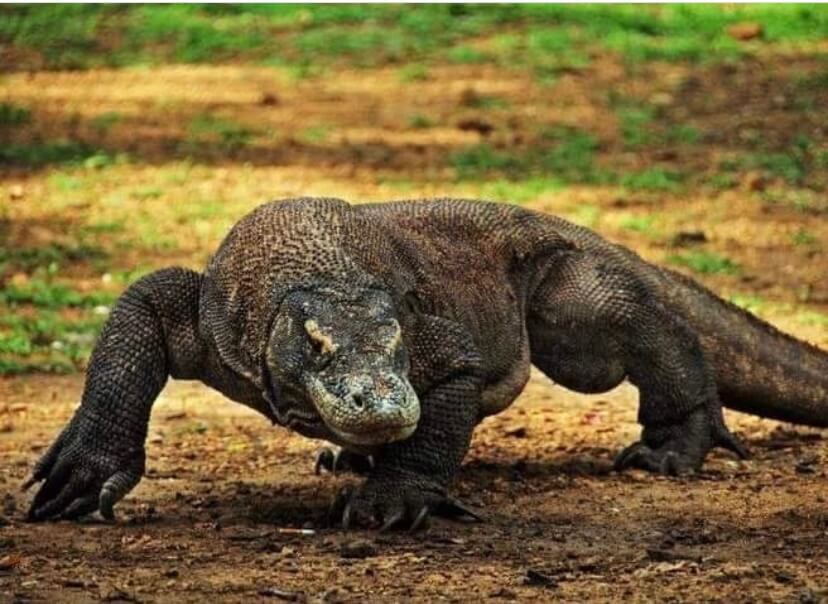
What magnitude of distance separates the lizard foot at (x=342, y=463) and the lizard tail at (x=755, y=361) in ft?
3.62

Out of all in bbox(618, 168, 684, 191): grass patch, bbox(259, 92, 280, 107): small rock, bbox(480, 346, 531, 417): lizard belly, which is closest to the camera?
bbox(480, 346, 531, 417): lizard belly

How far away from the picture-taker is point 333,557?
17.8 feet

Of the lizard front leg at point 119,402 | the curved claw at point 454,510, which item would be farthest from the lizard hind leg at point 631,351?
the lizard front leg at point 119,402

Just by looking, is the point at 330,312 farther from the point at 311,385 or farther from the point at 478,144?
the point at 478,144

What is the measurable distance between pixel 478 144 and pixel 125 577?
29.0 ft

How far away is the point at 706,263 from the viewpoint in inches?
428

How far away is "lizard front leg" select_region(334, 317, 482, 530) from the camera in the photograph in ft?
19.1

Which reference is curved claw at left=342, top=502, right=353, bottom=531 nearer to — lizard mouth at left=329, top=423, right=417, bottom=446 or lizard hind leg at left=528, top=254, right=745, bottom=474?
lizard mouth at left=329, top=423, right=417, bottom=446

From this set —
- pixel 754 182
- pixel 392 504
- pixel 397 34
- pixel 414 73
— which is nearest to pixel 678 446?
pixel 392 504

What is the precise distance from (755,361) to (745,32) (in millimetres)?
9158

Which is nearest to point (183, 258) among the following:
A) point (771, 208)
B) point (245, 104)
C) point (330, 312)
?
point (771, 208)

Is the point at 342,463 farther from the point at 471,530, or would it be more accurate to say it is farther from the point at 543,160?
the point at 543,160

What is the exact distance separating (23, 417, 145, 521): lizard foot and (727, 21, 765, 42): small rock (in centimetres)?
1079

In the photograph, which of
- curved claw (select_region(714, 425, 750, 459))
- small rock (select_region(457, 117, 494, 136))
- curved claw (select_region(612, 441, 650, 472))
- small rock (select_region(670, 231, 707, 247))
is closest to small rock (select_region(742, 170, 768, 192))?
small rock (select_region(670, 231, 707, 247))
